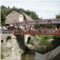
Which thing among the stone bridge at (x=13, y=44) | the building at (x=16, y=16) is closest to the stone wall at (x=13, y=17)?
the building at (x=16, y=16)

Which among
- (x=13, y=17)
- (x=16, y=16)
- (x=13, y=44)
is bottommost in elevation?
(x=13, y=44)

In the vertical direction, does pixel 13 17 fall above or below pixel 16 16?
below

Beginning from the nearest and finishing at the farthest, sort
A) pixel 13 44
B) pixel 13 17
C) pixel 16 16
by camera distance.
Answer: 1. pixel 13 44
2. pixel 16 16
3. pixel 13 17

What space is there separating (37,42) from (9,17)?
812cm

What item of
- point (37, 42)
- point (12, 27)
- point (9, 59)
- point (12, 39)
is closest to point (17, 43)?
point (12, 39)

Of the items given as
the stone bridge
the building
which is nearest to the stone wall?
the building

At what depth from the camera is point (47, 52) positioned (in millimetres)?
22359

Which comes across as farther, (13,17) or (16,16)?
(13,17)

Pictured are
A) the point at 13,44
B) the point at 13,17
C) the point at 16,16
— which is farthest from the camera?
the point at 13,17

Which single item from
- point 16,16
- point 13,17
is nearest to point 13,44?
point 16,16

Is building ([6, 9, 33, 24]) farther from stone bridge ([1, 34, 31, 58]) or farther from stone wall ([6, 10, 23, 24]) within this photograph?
stone bridge ([1, 34, 31, 58])

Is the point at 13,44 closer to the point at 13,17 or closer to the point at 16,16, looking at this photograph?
the point at 16,16

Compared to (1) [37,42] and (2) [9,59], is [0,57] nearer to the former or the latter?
(2) [9,59]

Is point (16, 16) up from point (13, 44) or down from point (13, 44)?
up
